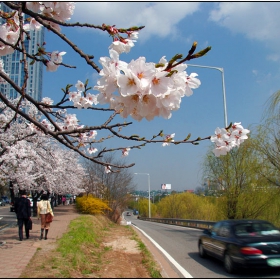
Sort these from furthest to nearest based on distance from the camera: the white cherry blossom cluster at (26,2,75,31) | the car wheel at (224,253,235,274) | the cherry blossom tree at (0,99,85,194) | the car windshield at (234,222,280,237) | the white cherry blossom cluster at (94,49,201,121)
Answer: the cherry blossom tree at (0,99,85,194) < the car windshield at (234,222,280,237) < the car wheel at (224,253,235,274) < the white cherry blossom cluster at (26,2,75,31) < the white cherry blossom cluster at (94,49,201,121)

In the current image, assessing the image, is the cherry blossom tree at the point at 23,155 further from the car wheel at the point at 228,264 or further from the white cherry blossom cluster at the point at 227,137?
the white cherry blossom cluster at the point at 227,137

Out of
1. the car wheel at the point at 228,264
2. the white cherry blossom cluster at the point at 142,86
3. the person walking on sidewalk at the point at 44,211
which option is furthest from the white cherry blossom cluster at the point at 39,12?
the person walking on sidewalk at the point at 44,211

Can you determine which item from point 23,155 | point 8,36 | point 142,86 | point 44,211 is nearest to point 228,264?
point 44,211

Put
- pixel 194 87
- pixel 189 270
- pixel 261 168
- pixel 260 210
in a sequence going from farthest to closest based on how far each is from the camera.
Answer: pixel 260 210 < pixel 261 168 < pixel 189 270 < pixel 194 87

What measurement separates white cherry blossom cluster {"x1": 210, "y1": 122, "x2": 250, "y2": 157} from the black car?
15.7ft

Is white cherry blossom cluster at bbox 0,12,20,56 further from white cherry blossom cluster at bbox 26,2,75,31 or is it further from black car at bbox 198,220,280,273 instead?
black car at bbox 198,220,280,273

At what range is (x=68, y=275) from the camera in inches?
228

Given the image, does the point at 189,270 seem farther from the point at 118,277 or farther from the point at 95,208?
the point at 95,208

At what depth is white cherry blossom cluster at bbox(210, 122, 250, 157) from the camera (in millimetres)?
2785

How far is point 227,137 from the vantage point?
2.79 m

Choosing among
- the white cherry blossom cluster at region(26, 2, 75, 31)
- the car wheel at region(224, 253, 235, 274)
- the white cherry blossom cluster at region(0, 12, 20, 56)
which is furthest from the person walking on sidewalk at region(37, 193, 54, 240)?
the white cherry blossom cluster at region(26, 2, 75, 31)

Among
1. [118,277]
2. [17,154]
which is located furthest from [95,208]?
[118,277]

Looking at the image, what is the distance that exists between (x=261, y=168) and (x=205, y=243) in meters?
5.92

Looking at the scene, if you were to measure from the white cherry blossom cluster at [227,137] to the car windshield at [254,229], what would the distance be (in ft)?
17.3
